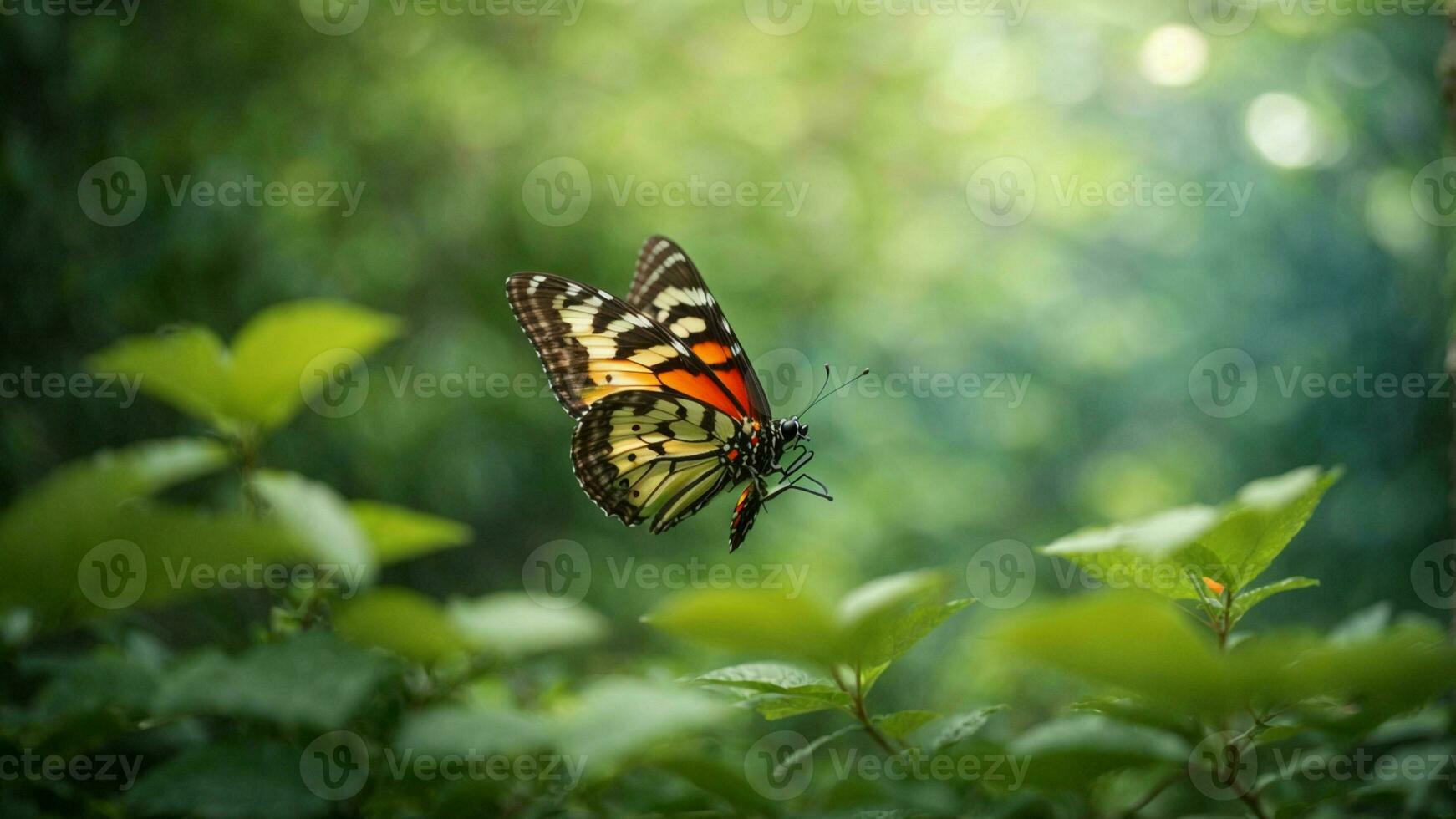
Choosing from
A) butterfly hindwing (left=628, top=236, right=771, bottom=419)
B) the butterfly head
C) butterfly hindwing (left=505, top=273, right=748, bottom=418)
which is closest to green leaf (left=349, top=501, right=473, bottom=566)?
butterfly hindwing (left=505, top=273, right=748, bottom=418)

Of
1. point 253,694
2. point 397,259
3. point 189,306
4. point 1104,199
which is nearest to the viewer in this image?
point 253,694

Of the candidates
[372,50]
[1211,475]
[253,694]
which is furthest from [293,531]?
[1211,475]

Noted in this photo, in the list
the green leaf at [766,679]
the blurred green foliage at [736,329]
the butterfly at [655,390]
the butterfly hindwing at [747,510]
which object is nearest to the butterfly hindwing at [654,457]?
the butterfly at [655,390]

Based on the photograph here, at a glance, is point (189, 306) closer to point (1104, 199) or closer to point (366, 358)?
point (366, 358)

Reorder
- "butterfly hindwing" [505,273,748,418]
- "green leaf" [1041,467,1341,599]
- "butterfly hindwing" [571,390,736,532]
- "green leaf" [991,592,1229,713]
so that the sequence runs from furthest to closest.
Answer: "butterfly hindwing" [571,390,736,532]
"butterfly hindwing" [505,273,748,418]
"green leaf" [1041,467,1341,599]
"green leaf" [991,592,1229,713]

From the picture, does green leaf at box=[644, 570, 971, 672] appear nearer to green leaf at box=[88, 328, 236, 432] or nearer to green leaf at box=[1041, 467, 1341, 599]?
green leaf at box=[1041, 467, 1341, 599]

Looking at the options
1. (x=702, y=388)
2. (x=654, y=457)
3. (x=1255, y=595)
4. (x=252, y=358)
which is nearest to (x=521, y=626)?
(x=252, y=358)
